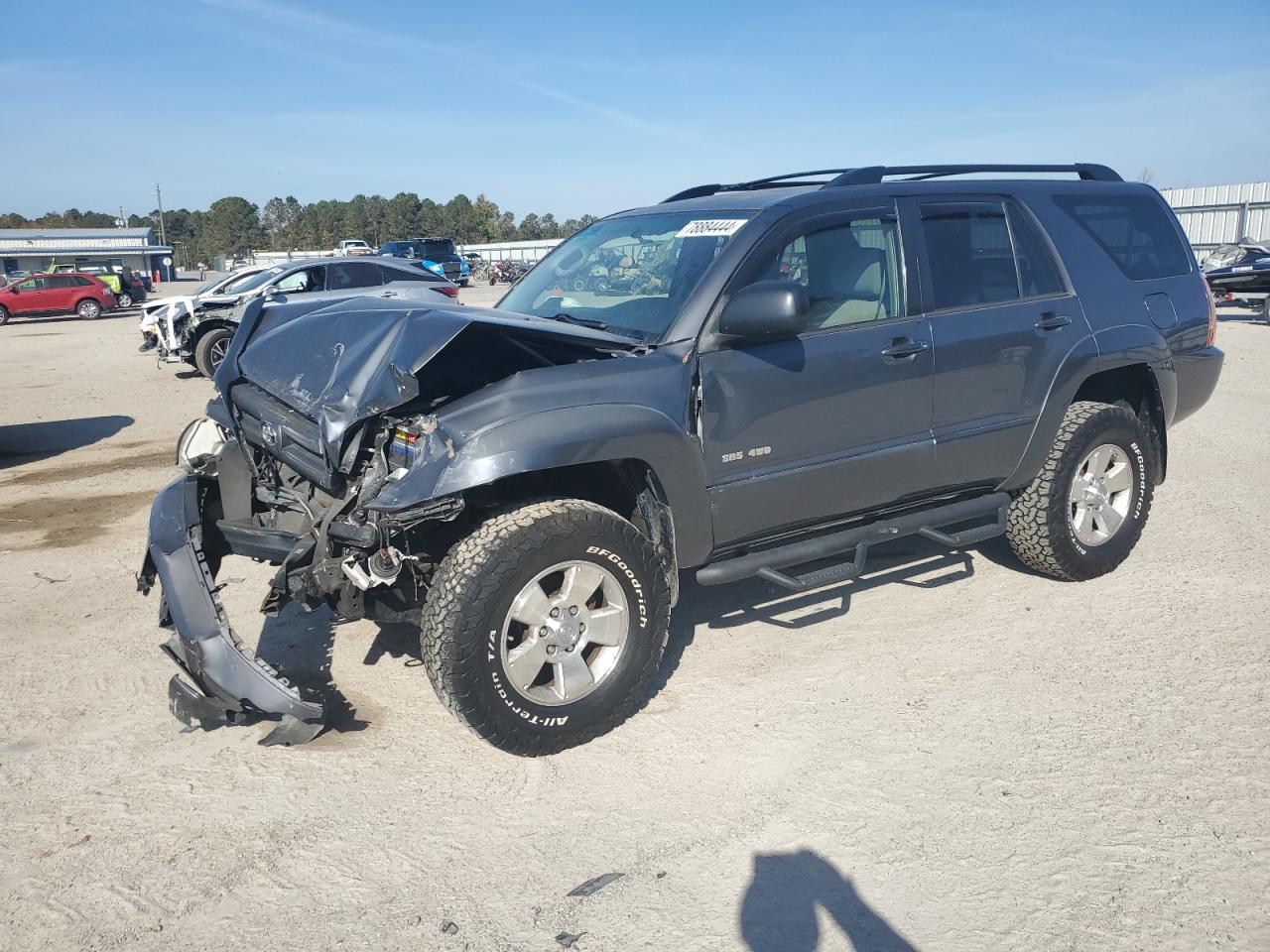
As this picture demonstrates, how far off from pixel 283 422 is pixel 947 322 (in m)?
2.96

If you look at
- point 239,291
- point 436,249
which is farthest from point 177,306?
point 436,249

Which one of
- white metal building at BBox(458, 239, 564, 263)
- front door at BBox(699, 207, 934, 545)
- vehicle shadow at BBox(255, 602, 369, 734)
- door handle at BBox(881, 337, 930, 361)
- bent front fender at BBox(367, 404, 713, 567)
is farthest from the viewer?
white metal building at BBox(458, 239, 564, 263)

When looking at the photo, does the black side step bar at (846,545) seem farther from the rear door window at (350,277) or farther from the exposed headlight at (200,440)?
the rear door window at (350,277)

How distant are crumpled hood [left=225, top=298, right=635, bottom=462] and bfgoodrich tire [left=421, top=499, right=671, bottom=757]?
61 cm

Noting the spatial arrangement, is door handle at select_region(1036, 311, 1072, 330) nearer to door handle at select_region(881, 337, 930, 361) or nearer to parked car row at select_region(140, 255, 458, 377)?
door handle at select_region(881, 337, 930, 361)

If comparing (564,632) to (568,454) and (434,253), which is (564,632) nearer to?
(568,454)

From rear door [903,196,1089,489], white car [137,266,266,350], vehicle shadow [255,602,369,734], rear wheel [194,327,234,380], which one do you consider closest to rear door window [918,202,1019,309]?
rear door [903,196,1089,489]

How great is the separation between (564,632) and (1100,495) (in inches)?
128

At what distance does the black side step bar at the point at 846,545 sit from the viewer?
4.07 metres

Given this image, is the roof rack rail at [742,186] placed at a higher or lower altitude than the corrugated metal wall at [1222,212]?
lower

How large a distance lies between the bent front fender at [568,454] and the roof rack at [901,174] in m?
1.76

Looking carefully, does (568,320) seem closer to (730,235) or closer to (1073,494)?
(730,235)

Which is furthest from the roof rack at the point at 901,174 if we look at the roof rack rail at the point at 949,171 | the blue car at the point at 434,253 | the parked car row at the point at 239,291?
the blue car at the point at 434,253

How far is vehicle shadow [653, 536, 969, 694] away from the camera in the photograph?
4.90 meters
